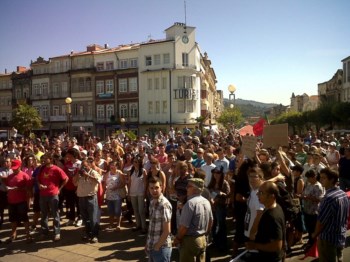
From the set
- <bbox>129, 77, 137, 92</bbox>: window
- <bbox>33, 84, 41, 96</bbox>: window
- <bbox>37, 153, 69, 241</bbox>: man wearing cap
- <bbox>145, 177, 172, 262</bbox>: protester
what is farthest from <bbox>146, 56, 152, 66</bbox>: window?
<bbox>145, 177, 172, 262</bbox>: protester

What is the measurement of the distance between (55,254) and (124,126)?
1521 inches

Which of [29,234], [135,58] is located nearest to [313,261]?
[29,234]

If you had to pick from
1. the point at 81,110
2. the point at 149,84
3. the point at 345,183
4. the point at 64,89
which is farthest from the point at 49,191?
the point at 64,89

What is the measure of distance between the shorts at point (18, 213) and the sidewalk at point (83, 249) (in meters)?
0.50

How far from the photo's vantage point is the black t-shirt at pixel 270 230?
10.9 feet

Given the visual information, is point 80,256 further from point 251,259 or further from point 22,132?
point 22,132

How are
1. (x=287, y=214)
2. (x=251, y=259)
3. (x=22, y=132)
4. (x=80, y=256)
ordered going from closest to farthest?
(x=251, y=259) → (x=287, y=214) → (x=80, y=256) → (x=22, y=132)

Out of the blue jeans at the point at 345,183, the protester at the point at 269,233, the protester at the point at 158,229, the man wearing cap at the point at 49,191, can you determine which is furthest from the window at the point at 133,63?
the protester at the point at 269,233

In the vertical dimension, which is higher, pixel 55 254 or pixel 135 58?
pixel 135 58

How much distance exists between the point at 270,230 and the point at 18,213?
19.8 feet

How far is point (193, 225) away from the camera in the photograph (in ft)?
13.6

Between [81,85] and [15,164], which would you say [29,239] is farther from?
[81,85]

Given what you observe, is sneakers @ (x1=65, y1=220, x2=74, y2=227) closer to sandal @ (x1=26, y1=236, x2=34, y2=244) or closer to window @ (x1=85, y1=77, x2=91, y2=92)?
sandal @ (x1=26, y1=236, x2=34, y2=244)

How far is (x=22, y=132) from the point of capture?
4134 centimetres
